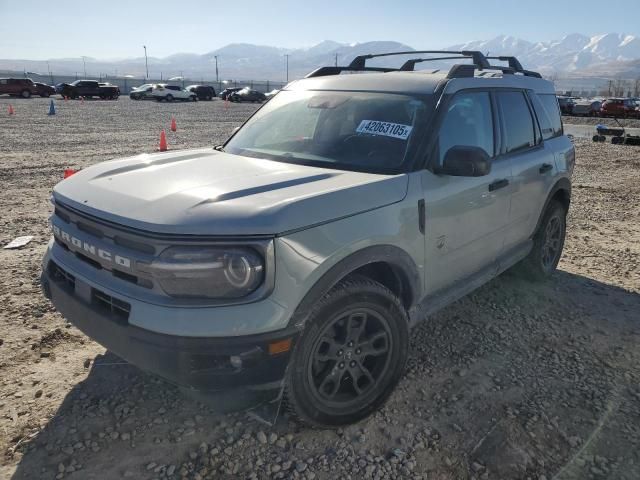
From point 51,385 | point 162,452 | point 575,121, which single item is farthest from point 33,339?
point 575,121

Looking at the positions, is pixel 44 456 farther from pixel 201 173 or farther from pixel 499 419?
pixel 499 419

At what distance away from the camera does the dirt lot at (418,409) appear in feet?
8.70

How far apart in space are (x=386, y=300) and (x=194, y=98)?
48.1m

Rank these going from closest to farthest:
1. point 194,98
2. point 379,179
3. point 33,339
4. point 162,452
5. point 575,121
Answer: point 162,452, point 379,179, point 33,339, point 575,121, point 194,98

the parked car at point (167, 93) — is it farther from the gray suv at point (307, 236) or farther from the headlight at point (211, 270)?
the headlight at point (211, 270)

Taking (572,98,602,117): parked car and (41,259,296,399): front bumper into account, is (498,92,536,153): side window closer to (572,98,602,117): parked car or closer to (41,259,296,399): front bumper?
(41,259,296,399): front bumper

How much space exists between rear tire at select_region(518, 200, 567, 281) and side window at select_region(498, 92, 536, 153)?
2.72ft

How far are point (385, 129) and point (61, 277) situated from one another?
83.4 inches

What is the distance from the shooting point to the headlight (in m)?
2.27

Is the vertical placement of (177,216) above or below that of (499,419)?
above

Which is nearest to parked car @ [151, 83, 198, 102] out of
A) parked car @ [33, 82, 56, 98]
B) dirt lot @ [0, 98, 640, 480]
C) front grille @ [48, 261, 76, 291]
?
parked car @ [33, 82, 56, 98]

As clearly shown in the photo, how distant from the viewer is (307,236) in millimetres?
2414

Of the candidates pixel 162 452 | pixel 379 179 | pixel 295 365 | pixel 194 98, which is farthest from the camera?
pixel 194 98

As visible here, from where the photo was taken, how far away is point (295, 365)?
250 centimetres
